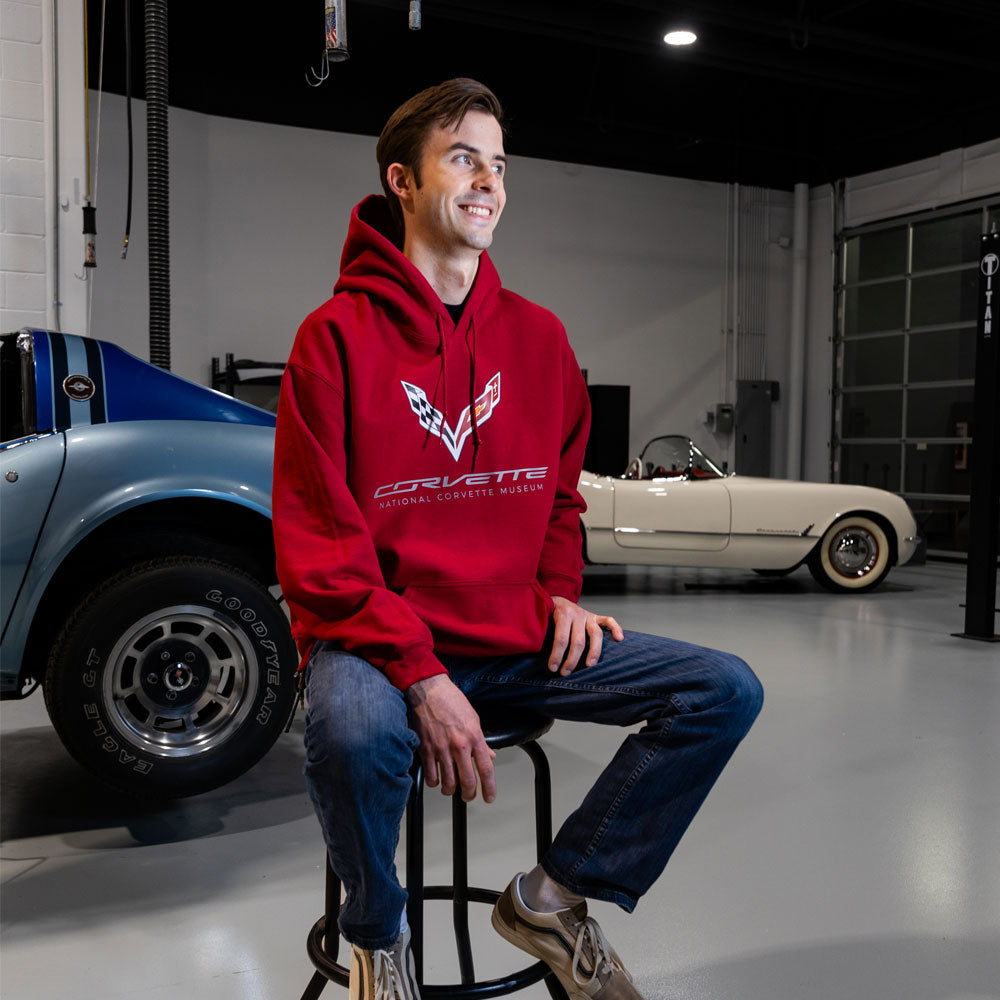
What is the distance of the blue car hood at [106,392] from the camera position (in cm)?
305

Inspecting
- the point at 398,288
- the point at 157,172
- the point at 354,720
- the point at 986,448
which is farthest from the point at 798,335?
the point at 354,720

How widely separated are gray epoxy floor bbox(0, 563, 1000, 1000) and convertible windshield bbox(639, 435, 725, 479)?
355cm

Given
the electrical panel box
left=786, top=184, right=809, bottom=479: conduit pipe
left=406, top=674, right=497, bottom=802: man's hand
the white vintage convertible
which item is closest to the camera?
left=406, top=674, right=497, bottom=802: man's hand

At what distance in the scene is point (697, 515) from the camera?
7711mm

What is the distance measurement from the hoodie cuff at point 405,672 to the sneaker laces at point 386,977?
0.38 metres

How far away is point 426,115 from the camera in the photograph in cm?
185

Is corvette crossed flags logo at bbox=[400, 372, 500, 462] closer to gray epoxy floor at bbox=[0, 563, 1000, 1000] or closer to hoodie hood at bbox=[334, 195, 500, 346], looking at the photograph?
hoodie hood at bbox=[334, 195, 500, 346]

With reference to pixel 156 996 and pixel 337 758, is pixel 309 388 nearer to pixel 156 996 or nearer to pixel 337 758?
pixel 337 758

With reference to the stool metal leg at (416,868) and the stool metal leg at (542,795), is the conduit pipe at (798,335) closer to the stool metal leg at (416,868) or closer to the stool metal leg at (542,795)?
the stool metal leg at (542,795)

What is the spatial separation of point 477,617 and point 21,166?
449 cm

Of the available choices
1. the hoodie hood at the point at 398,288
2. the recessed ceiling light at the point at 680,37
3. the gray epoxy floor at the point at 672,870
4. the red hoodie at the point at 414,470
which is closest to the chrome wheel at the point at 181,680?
the gray epoxy floor at the point at 672,870

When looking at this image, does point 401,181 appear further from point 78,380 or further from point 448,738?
point 78,380

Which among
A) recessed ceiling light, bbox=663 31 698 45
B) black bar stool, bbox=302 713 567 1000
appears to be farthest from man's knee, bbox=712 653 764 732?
recessed ceiling light, bbox=663 31 698 45

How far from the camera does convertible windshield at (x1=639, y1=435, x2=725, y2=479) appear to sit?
7973 millimetres
